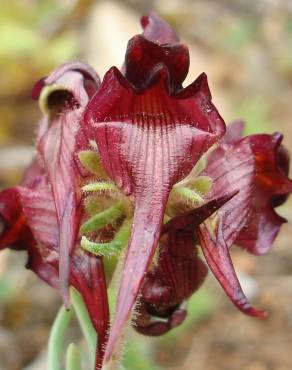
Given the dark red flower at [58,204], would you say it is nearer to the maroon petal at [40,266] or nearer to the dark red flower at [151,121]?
the maroon petal at [40,266]

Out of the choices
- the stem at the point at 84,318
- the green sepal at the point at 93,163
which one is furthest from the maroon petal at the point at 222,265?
the stem at the point at 84,318

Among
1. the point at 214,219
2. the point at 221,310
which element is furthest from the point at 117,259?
the point at 221,310

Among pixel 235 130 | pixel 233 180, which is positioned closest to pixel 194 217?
pixel 233 180

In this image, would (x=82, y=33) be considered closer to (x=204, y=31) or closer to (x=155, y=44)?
(x=204, y=31)

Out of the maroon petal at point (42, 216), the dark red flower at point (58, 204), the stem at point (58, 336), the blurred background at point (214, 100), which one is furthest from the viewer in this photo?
the blurred background at point (214, 100)

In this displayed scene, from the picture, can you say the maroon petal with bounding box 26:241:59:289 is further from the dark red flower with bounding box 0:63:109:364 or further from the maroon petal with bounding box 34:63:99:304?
the maroon petal with bounding box 34:63:99:304

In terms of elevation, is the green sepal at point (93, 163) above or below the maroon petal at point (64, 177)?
above
